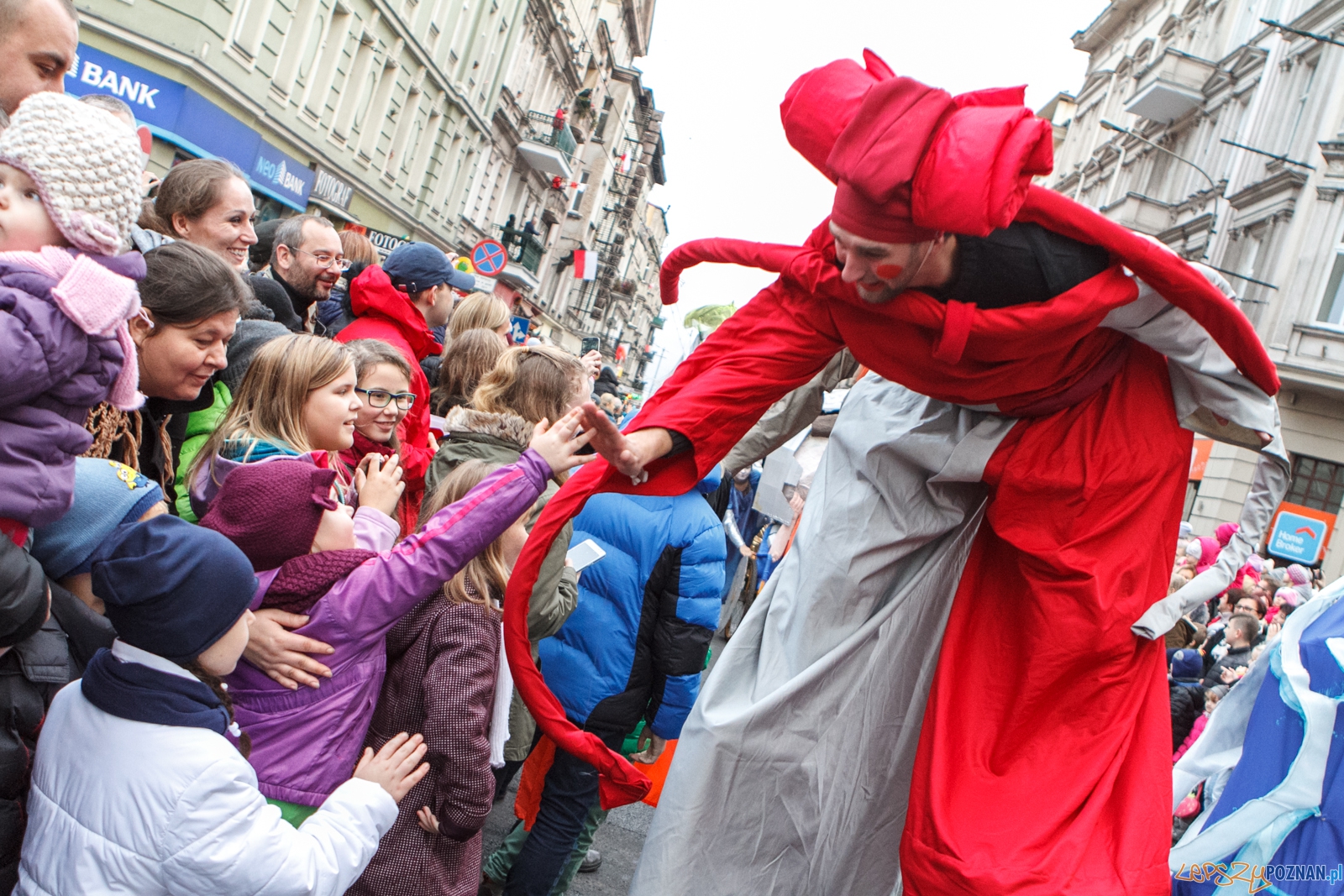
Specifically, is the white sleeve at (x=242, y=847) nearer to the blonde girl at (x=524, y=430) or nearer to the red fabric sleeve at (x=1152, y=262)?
the blonde girl at (x=524, y=430)

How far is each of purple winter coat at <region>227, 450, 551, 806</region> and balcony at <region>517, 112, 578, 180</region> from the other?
34.3 m

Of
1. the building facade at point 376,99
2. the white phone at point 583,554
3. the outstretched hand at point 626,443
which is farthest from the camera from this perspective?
the building facade at point 376,99

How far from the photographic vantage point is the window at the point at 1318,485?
19.7m

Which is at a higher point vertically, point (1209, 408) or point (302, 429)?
point (1209, 408)

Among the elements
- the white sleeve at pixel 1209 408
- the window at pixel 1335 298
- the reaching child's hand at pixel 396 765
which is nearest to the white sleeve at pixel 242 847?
the reaching child's hand at pixel 396 765

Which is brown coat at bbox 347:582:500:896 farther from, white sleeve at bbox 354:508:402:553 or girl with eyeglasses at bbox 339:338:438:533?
girl with eyeglasses at bbox 339:338:438:533

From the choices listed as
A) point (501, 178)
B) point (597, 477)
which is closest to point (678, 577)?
point (597, 477)

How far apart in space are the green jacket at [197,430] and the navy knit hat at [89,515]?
0.85 meters

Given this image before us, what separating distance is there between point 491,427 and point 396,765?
1.38 meters

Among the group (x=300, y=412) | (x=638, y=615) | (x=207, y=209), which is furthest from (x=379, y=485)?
(x=207, y=209)

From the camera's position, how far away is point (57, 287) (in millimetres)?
1872

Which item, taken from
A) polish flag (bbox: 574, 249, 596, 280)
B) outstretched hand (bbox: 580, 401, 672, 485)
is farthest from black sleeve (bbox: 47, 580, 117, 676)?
polish flag (bbox: 574, 249, 596, 280)

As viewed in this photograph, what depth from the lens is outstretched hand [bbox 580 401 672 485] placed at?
2.46m

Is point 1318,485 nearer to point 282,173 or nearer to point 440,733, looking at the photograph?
point 282,173
